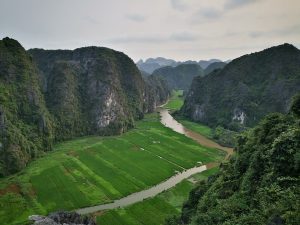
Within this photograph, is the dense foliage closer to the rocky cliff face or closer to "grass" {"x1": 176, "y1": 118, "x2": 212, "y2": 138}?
the rocky cliff face

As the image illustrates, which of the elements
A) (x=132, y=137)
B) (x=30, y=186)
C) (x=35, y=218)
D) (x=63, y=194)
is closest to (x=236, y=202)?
(x=35, y=218)

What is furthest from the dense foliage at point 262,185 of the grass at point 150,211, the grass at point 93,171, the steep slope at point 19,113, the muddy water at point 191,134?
the muddy water at point 191,134

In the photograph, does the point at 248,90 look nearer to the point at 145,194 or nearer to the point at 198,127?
the point at 198,127

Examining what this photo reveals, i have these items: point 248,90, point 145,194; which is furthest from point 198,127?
point 145,194

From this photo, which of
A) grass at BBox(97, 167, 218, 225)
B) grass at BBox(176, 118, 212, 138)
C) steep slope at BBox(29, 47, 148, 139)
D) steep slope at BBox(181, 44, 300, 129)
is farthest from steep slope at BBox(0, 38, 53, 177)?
steep slope at BBox(181, 44, 300, 129)

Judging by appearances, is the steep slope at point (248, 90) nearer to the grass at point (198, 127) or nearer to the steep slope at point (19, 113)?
the grass at point (198, 127)

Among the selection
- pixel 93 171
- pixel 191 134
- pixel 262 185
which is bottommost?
pixel 93 171
